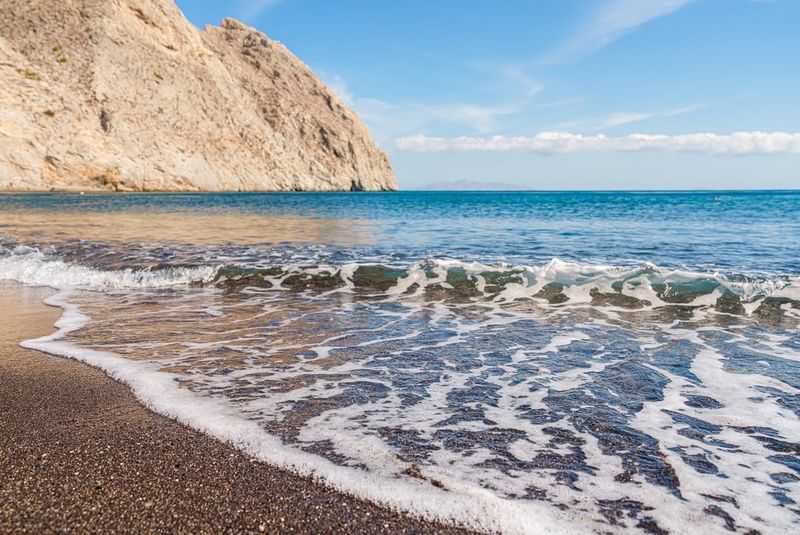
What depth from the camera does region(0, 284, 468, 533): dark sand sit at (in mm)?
2381

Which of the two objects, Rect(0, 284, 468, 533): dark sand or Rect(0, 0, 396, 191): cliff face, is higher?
Rect(0, 0, 396, 191): cliff face

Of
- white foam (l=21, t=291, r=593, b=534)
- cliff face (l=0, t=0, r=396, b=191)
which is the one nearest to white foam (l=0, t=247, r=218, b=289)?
white foam (l=21, t=291, r=593, b=534)

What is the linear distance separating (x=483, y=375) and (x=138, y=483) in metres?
2.97

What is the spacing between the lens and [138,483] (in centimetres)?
270

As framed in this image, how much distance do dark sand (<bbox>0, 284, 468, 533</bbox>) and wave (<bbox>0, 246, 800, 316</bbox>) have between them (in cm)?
580

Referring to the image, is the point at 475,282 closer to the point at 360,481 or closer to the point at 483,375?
the point at 483,375

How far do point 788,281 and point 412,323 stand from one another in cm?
655

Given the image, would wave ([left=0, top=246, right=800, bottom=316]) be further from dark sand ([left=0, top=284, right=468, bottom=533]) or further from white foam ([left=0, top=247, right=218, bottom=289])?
dark sand ([left=0, top=284, right=468, bottom=533])

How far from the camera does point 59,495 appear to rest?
101 inches

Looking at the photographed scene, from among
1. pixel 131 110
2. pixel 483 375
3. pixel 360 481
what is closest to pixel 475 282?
pixel 483 375

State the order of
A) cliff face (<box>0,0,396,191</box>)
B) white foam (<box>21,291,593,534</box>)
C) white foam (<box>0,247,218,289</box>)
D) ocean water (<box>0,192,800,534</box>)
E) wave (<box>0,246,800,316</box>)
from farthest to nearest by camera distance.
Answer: cliff face (<box>0,0,396,191</box>), white foam (<box>0,247,218,289</box>), wave (<box>0,246,800,316</box>), ocean water (<box>0,192,800,534</box>), white foam (<box>21,291,593,534</box>)

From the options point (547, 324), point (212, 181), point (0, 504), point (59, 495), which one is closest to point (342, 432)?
point (59, 495)

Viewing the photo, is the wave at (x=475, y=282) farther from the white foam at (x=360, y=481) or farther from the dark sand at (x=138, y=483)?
the dark sand at (x=138, y=483)

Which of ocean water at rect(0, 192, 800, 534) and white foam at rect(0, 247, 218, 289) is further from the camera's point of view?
white foam at rect(0, 247, 218, 289)
